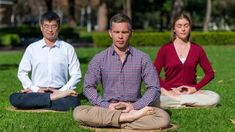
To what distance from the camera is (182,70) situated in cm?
775

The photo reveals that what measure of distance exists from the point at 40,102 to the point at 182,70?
6.71ft

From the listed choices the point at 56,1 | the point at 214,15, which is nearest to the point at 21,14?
the point at 56,1

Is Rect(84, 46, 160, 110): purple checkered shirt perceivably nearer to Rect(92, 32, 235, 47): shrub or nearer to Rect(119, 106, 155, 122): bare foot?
Rect(119, 106, 155, 122): bare foot

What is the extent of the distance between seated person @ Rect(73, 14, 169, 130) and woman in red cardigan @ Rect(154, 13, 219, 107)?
5.32 ft

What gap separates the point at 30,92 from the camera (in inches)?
297

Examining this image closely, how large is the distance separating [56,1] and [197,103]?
7264 centimetres

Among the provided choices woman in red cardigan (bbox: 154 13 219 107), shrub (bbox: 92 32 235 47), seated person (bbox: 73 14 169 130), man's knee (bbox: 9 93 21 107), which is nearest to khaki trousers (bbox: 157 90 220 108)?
woman in red cardigan (bbox: 154 13 219 107)

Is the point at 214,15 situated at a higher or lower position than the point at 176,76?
lower

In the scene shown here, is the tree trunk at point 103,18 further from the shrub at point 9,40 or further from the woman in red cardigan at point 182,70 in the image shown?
the woman in red cardigan at point 182,70

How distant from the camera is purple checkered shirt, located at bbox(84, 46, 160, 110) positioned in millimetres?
5977

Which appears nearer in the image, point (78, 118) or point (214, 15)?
point (78, 118)

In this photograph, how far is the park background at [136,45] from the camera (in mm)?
6613

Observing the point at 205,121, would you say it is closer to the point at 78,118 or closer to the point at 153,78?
the point at 153,78

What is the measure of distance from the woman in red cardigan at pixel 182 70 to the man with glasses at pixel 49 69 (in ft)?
4.06
